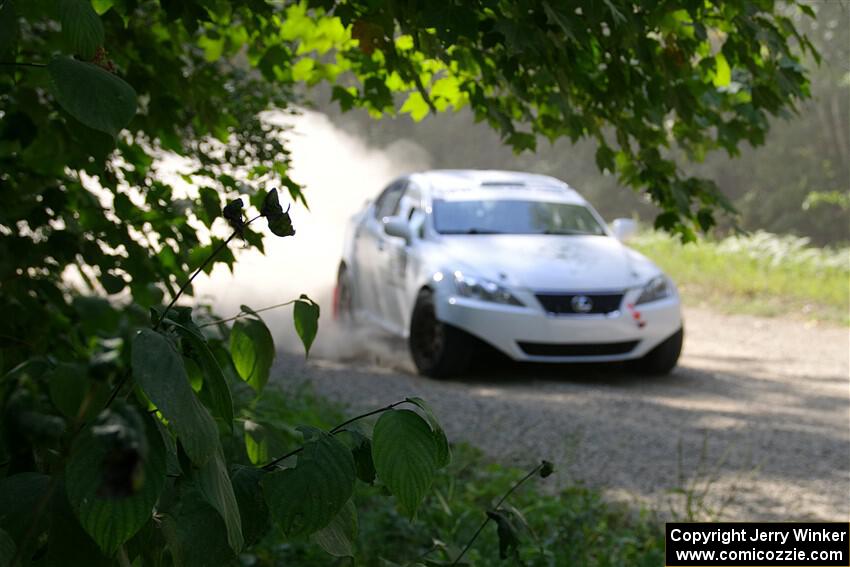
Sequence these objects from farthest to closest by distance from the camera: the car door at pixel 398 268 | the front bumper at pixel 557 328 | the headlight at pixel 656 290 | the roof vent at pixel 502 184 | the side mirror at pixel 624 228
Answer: the roof vent at pixel 502 184 < the side mirror at pixel 624 228 < the car door at pixel 398 268 < the headlight at pixel 656 290 < the front bumper at pixel 557 328

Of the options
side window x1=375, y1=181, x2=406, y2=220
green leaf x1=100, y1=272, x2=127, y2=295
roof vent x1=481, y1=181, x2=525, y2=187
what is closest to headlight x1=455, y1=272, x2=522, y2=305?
roof vent x1=481, y1=181, x2=525, y2=187

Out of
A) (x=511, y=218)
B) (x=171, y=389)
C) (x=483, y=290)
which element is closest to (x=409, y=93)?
(x=171, y=389)

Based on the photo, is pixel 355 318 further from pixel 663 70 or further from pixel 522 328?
pixel 663 70

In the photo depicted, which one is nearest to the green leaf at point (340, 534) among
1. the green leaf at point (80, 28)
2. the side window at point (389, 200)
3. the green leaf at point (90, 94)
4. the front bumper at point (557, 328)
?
the green leaf at point (90, 94)

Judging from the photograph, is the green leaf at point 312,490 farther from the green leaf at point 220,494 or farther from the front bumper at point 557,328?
the front bumper at point 557,328

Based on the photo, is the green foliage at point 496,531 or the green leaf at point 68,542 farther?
the green foliage at point 496,531

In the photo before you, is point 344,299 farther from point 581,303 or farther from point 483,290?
point 581,303

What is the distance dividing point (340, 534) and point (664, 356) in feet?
26.1

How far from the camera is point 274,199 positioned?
1368 millimetres

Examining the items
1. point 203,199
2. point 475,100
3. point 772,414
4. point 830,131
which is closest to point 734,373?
point 772,414

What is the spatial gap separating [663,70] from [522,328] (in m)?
5.42

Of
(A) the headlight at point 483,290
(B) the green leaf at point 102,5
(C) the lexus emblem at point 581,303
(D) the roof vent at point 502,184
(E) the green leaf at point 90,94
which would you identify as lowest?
(C) the lexus emblem at point 581,303

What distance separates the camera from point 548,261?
9.02 metres

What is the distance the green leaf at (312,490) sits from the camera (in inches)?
54.1
